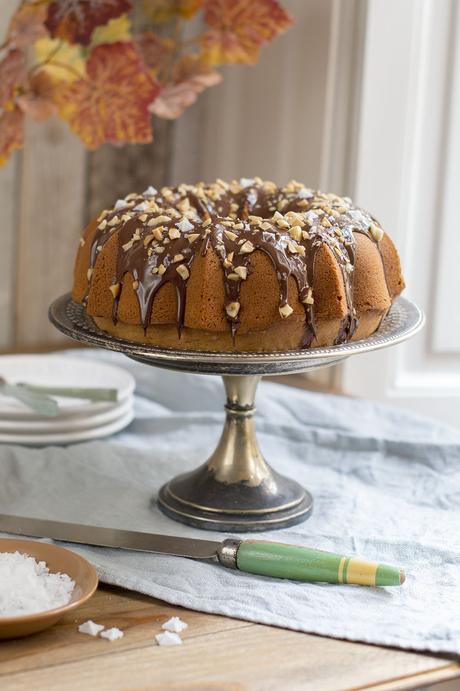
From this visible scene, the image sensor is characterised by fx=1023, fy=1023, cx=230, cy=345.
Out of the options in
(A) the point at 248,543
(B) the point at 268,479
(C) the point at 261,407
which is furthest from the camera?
(C) the point at 261,407

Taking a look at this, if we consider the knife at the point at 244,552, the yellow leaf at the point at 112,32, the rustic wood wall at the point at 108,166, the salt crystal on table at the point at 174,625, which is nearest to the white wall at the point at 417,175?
the rustic wood wall at the point at 108,166

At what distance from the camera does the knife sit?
3.00 feet

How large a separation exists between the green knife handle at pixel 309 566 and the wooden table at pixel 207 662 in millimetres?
76

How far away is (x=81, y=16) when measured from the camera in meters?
1.27

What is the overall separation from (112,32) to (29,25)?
17 centimetres

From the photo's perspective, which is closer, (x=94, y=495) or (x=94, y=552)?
(x=94, y=552)

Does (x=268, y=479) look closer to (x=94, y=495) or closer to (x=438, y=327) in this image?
(x=94, y=495)

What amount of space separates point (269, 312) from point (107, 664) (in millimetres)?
345

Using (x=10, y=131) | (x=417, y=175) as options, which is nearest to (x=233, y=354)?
(x=10, y=131)

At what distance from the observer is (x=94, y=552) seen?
985mm

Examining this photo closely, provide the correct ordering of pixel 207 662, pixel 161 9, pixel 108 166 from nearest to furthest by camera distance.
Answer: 1. pixel 207 662
2. pixel 161 9
3. pixel 108 166

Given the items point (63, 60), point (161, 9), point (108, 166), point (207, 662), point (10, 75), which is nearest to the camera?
point (207, 662)

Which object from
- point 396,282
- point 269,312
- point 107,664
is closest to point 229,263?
point 269,312

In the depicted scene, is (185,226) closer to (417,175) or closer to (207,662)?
(207,662)
